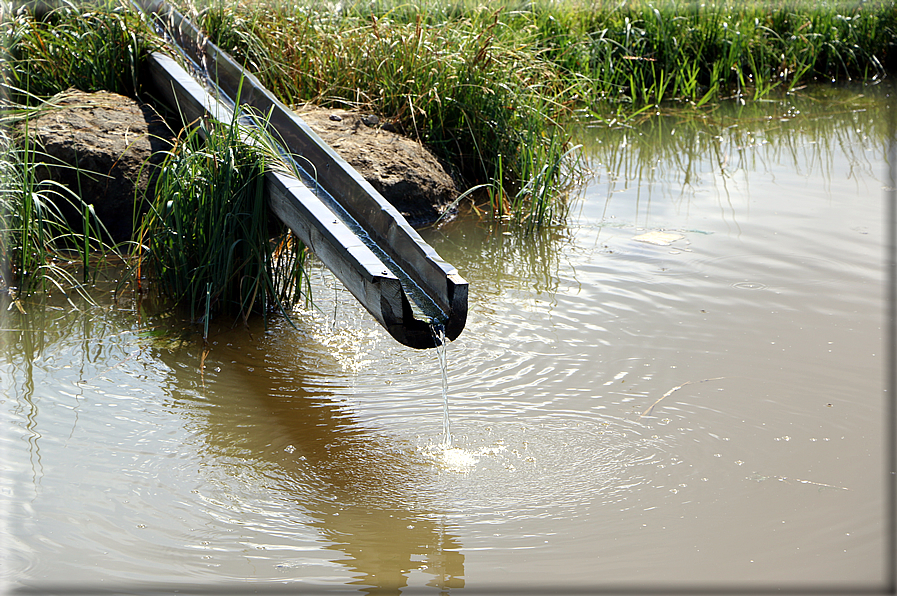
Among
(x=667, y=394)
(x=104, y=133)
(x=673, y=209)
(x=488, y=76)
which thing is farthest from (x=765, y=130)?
(x=104, y=133)

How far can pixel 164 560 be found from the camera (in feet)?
7.07

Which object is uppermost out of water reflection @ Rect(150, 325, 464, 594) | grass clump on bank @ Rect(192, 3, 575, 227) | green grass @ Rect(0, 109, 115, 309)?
grass clump on bank @ Rect(192, 3, 575, 227)

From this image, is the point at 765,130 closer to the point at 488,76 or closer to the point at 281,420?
the point at 488,76

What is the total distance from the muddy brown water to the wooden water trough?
0.41 metres

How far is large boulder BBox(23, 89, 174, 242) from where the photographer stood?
4484mm

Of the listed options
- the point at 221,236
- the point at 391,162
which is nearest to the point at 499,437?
the point at 221,236

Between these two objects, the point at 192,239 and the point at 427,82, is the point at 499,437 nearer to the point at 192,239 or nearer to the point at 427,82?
the point at 192,239

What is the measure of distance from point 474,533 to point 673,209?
3421 mm

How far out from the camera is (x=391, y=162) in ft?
16.6

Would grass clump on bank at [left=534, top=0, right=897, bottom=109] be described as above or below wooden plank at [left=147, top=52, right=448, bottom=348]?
above

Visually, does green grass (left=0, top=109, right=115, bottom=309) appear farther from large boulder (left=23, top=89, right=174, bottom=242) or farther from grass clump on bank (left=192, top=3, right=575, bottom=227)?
grass clump on bank (left=192, top=3, right=575, bottom=227)

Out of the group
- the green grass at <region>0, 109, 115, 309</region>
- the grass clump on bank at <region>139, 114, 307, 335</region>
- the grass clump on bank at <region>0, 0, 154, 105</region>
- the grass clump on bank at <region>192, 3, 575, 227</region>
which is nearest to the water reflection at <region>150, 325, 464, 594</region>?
the grass clump on bank at <region>139, 114, 307, 335</region>

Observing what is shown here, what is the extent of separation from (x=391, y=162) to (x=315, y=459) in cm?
279

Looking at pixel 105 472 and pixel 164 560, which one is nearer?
pixel 164 560
